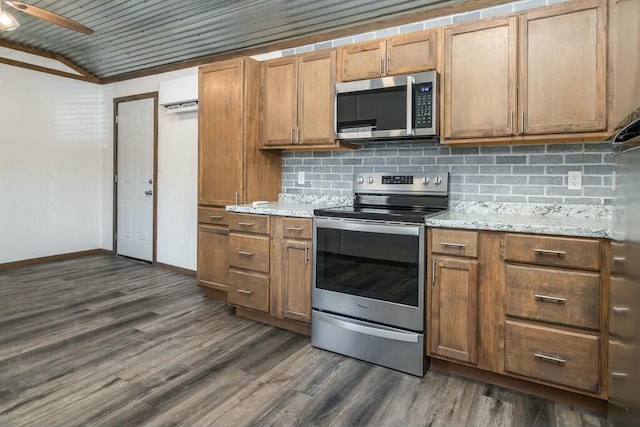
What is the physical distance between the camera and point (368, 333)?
8.17ft

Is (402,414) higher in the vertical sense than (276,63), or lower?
Result: lower

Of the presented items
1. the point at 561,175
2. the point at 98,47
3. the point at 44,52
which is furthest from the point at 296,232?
the point at 44,52

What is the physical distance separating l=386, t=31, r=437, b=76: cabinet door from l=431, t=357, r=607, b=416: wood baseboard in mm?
1938

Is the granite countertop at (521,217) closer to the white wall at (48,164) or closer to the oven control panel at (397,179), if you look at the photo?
the oven control panel at (397,179)

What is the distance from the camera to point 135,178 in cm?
535

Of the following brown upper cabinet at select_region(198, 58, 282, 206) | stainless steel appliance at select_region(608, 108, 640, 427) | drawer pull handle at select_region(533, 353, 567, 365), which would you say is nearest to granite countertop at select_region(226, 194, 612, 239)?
A: brown upper cabinet at select_region(198, 58, 282, 206)

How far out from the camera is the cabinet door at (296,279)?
2.83 meters

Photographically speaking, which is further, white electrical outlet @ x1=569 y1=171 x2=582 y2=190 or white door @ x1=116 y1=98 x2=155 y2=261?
white door @ x1=116 y1=98 x2=155 y2=261

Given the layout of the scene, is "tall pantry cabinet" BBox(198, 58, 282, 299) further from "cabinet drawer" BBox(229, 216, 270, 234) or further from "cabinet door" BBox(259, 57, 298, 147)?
"cabinet drawer" BBox(229, 216, 270, 234)

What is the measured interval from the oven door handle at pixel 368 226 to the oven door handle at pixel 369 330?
0.62 m

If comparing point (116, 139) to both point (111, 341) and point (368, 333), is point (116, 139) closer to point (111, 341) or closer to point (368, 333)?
point (111, 341)

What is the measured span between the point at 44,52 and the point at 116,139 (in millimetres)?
1321

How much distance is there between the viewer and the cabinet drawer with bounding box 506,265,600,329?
190cm

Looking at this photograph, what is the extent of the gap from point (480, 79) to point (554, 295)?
1.36m
